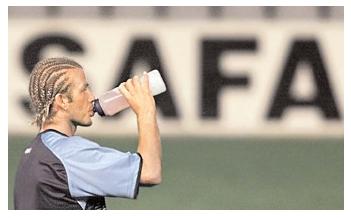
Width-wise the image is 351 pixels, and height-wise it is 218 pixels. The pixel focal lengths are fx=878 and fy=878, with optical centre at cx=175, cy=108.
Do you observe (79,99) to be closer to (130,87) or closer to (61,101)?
(61,101)

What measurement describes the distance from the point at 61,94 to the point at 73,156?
22cm

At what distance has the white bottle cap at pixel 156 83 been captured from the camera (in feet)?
10.9

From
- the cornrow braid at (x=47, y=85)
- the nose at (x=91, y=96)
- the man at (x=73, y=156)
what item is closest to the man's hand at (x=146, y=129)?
the man at (x=73, y=156)

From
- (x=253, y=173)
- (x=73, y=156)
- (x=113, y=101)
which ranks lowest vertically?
(x=253, y=173)

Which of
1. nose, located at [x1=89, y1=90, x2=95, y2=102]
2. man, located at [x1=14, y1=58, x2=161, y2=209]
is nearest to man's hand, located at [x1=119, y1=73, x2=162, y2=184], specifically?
man, located at [x1=14, y1=58, x2=161, y2=209]

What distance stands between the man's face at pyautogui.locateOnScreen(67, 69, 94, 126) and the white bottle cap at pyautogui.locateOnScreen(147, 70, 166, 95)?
241 millimetres

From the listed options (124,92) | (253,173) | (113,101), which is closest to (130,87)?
(124,92)

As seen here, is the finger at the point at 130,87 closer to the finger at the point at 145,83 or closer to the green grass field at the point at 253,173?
the finger at the point at 145,83

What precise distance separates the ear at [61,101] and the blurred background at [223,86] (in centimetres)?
36

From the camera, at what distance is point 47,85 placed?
3043 millimetres

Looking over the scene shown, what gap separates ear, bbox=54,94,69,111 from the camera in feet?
9.95

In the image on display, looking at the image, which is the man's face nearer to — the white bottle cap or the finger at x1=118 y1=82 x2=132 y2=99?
the finger at x1=118 y1=82 x2=132 y2=99

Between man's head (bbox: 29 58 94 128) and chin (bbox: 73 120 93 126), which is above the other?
man's head (bbox: 29 58 94 128)
